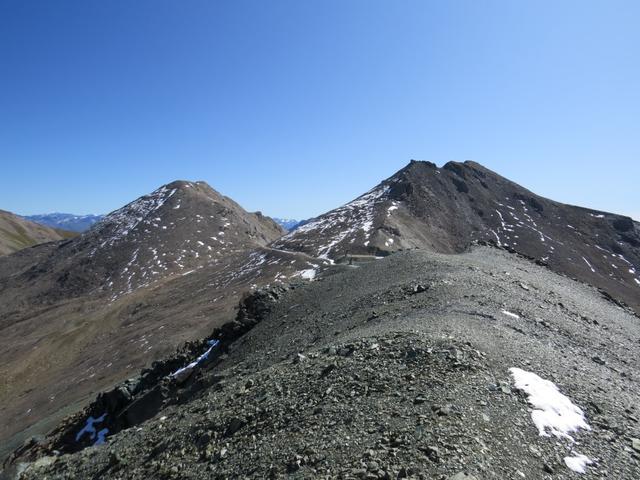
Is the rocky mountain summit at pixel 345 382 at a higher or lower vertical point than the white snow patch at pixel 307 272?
lower

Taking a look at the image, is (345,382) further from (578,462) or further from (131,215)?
(131,215)

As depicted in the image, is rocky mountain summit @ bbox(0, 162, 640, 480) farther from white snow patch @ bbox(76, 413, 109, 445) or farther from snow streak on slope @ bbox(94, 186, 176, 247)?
snow streak on slope @ bbox(94, 186, 176, 247)

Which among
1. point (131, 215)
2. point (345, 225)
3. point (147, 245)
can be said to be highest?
point (131, 215)

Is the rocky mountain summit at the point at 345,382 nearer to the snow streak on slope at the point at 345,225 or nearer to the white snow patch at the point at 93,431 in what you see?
the white snow patch at the point at 93,431

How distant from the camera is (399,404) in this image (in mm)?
12383

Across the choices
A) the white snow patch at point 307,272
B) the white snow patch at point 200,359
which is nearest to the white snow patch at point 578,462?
the white snow patch at point 200,359

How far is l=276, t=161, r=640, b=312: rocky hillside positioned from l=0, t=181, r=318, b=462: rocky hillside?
58.3 feet

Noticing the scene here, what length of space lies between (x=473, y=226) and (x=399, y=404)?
115492 mm

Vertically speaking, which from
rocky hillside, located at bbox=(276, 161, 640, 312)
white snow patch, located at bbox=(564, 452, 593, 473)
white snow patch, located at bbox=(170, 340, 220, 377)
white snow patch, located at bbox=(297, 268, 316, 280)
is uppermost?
rocky hillside, located at bbox=(276, 161, 640, 312)

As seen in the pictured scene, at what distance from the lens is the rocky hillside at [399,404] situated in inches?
416

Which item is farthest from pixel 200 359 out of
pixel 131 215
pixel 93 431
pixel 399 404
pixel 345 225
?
pixel 131 215

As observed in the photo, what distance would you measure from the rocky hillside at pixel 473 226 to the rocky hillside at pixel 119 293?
17.8 metres

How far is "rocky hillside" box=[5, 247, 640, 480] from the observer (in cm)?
1056

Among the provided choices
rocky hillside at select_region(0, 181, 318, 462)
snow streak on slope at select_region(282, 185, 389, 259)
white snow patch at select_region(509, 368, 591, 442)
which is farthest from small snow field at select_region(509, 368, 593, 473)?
snow streak on slope at select_region(282, 185, 389, 259)
